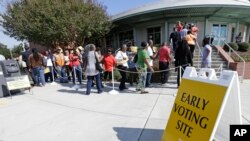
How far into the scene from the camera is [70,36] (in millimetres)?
14867

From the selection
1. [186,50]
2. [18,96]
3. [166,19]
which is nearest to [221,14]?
[166,19]

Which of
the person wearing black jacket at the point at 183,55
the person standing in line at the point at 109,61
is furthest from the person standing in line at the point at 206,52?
the person standing in line at the point at 109,61

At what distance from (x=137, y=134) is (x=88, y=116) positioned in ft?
5.30

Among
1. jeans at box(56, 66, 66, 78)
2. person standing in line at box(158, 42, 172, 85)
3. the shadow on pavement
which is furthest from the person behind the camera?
jeans at box(56, 66, 66, 78)

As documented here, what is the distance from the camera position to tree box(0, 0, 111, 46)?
45.9ft

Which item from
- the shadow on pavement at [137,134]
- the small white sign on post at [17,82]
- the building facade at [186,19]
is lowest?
the shadow on pavement at [137,134]

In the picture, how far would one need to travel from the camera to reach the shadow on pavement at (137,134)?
3.76 meters

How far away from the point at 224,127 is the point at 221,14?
1613cm

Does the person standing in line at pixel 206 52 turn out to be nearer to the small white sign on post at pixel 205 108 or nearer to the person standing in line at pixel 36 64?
the small white sign on post at pixel 205 108

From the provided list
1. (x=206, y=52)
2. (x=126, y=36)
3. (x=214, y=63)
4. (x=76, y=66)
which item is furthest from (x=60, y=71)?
(x=126, y=36)

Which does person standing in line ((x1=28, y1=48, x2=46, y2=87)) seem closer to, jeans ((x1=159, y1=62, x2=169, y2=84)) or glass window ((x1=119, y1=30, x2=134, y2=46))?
jeans ((x1=159, y1=62, x2=169, y2=84))

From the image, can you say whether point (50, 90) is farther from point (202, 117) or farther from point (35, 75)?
point (202, 117)

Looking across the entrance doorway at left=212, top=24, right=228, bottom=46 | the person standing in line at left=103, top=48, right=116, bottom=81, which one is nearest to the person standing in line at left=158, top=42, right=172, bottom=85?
the person standing in line at left=103, top=48, right=116, bottom=81

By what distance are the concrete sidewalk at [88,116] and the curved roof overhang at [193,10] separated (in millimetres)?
8900
